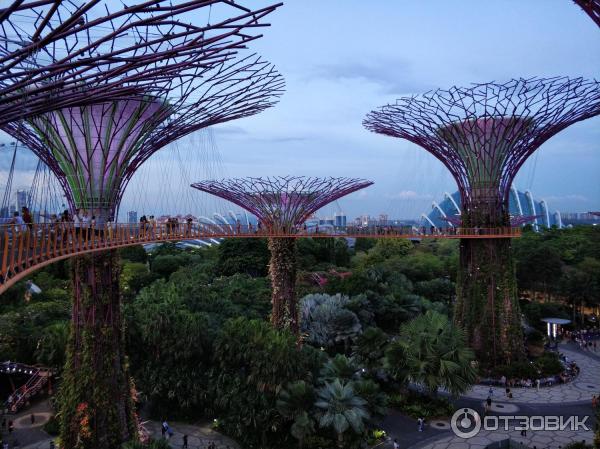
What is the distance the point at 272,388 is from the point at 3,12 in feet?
43.2

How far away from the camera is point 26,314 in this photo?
23312 mm

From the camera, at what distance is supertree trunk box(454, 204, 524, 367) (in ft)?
73.4

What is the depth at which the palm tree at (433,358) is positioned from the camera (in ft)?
55.4

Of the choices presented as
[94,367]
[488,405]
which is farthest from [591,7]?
[488,405]

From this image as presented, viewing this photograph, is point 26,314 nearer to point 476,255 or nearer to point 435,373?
point 435,373

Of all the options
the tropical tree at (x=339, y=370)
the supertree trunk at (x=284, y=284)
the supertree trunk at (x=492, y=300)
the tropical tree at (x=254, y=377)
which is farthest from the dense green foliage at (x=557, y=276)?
the tropical tree at (x=254, y=377)

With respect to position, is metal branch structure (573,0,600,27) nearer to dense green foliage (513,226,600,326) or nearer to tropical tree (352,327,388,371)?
tropical tree (352,327,388,371)

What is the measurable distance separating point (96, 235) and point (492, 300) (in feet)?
58.2

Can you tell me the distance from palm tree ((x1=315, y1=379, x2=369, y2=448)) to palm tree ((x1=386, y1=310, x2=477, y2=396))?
313 cm

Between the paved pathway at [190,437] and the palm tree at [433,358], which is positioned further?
the palm tree at [433,358]

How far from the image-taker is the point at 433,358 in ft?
57.1

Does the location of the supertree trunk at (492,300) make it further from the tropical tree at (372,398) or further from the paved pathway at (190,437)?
the paved pathway at (190,437)

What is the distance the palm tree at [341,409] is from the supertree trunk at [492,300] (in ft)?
33.1

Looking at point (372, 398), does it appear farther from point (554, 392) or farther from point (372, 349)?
point (554, 392)
